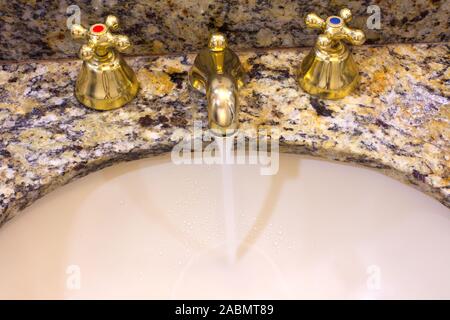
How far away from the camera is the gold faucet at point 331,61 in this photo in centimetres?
58

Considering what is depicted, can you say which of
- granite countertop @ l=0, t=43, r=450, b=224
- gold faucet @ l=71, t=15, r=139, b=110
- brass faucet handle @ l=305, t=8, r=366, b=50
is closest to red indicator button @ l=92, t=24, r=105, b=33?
gold faucet @ l=71, t=15, r=139, b=110

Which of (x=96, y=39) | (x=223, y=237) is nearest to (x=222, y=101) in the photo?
(x=96, y=39)

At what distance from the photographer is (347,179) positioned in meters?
0.66

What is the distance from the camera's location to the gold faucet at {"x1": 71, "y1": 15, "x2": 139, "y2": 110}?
0.57 m

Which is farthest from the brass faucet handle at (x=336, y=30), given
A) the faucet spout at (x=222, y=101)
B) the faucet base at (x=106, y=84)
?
the faucet base at (x=106, y=84)

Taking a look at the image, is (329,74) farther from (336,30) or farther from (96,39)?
(96,39)

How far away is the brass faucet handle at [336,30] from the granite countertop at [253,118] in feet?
0.29

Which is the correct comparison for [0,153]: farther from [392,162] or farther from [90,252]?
[392,162]

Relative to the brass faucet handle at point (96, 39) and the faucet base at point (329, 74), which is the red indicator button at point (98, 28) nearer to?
the brass faucet handle at point (96, 39)

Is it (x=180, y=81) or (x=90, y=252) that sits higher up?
(x=180, y=81)

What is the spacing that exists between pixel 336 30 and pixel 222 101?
0.15 meters

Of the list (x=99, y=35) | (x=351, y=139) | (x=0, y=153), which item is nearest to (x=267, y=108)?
(x=351, y=139)

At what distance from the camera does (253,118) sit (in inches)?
25.3

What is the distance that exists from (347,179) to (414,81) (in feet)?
0.48
